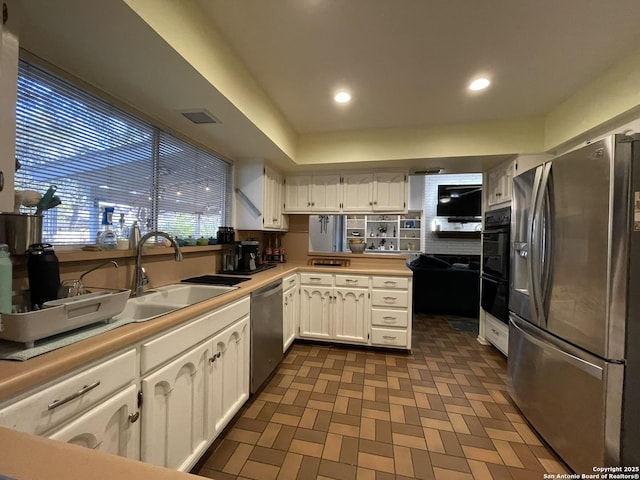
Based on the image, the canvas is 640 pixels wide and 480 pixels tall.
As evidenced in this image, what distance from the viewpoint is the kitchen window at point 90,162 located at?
1.27m

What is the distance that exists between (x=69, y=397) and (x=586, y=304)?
215cm

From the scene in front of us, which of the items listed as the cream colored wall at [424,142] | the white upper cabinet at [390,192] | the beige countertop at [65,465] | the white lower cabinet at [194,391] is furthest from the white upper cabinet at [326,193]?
the beige countertop at [65,465]

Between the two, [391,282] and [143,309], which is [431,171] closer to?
[391,282]

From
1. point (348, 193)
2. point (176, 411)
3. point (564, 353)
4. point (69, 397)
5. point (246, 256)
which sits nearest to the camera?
point (69, 397)

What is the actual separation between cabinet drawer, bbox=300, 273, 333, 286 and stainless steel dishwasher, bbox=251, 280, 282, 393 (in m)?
0.62

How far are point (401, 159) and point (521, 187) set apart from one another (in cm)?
123

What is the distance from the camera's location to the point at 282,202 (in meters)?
3.53

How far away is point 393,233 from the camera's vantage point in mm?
5945

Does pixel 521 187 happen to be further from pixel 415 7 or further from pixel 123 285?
pixel 123 285

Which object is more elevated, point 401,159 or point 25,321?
point 401,159

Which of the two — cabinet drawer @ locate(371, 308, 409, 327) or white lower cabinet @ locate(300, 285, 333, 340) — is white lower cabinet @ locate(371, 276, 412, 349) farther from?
white lower cabinet @ locate(300, 285, 333, 340)

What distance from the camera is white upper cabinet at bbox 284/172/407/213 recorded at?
3.23 metres

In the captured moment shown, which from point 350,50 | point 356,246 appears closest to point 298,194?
point 356,246

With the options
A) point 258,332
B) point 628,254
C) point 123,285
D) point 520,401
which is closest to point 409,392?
point 520,401
